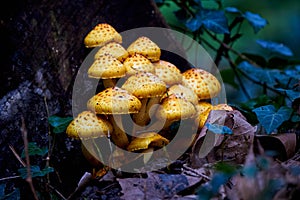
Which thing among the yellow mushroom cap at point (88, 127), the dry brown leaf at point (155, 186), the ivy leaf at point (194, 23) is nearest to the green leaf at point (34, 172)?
the yellow mushroom cap at point (88, 127)

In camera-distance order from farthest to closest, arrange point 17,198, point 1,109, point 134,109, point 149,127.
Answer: point 149,127 → point 1,109 → point 134,109 → point 17,198

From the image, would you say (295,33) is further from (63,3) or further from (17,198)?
(17,198)

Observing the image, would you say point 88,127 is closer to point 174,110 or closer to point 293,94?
point 174,110

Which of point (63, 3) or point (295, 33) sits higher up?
point (63, 3)

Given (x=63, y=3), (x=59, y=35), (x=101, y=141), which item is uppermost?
(x=63, y=3)

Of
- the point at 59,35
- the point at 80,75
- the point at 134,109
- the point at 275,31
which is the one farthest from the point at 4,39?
the point at 275,31
